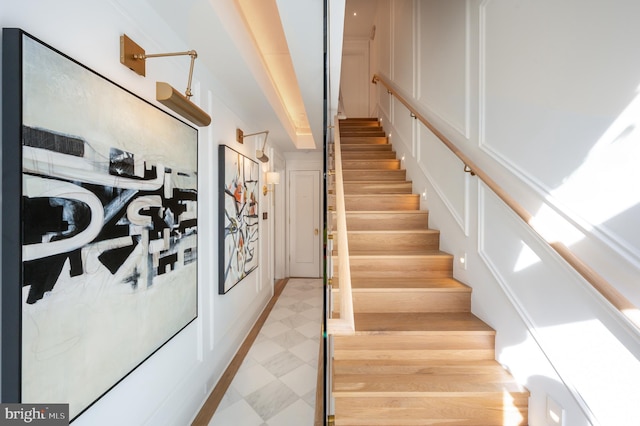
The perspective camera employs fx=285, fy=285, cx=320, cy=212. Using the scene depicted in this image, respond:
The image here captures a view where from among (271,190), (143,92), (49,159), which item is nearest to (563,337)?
(49,159)

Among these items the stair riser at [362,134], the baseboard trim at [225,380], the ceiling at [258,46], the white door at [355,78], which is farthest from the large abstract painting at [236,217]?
the white door at [355,78]

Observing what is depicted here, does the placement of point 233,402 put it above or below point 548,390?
below

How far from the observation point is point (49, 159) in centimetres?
97

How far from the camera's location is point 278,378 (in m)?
2.59

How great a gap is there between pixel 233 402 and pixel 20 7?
2599 mm

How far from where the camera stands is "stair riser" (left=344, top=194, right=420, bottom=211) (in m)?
2.96

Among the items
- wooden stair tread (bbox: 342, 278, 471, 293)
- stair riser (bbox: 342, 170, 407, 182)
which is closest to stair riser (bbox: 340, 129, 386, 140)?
stair riser (bbox: 342, 170, 407, 182)

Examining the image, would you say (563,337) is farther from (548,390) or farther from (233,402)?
(233,402)

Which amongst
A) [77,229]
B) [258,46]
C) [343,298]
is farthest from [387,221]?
[77,229]

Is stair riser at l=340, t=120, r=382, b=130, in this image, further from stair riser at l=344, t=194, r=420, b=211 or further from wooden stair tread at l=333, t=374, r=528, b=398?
wooden stair tread at l=333, t=374, r=528, b=398

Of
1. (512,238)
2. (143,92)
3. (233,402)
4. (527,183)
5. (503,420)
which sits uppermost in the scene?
(143,92)

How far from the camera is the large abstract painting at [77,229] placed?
88cm

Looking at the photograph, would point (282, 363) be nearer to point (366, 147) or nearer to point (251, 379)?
point (251, 379)

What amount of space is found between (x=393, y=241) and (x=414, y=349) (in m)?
1.00
